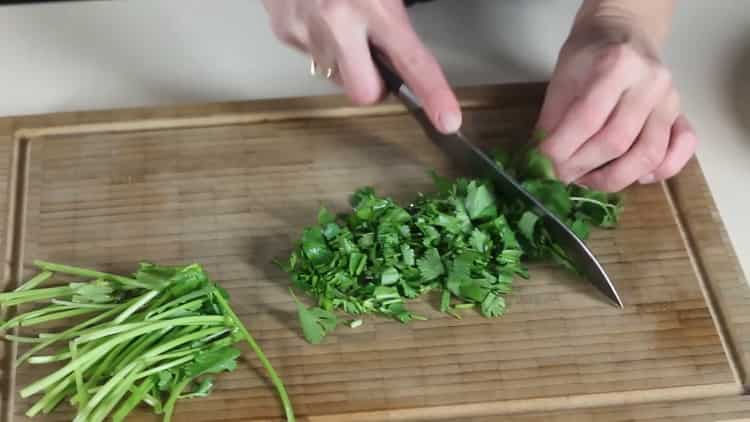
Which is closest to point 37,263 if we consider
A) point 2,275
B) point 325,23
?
point 2,275

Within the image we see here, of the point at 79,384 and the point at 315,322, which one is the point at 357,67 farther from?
the point at 79,384

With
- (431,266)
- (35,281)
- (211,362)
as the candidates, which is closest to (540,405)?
(431,266)

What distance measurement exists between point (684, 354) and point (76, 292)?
972 millimetres

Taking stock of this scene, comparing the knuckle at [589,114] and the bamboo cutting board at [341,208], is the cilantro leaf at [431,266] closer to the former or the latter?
the bamboo cutting board at [341,208]

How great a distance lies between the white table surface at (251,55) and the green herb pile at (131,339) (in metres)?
0.49

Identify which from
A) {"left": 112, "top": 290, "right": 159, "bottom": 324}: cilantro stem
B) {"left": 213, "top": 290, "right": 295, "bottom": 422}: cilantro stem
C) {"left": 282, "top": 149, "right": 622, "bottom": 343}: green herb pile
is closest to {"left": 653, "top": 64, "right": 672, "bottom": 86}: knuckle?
{"left": 282, "top": 149, "right": 622, "bottom": 343}: green herb pile

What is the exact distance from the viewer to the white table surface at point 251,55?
68.4 inches

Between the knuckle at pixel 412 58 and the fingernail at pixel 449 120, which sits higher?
the knuckle at pixel 412 58

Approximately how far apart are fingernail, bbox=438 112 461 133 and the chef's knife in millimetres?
66

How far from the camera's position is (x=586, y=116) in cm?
143

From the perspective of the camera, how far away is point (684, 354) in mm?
1366

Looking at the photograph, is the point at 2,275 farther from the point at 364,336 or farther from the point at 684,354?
the point at 684,354

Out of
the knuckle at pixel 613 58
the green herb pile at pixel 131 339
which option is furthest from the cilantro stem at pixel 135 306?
the knuckle at pixel 613 58

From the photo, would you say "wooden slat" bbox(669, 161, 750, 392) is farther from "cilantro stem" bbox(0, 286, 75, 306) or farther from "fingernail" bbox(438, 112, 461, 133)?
"cilantro stem" bbox(0, 286, 75, 306)
